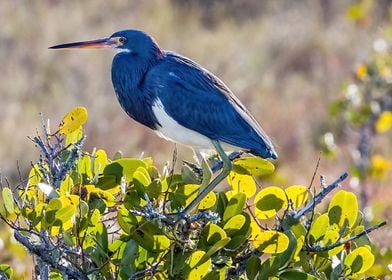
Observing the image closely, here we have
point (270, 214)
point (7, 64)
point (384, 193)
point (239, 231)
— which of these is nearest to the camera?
point (239, 231)

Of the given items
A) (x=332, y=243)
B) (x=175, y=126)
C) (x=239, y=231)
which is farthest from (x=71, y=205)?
(x=175, y=126)

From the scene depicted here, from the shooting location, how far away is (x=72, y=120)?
2426 mm

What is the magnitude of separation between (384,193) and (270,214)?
3.77 m

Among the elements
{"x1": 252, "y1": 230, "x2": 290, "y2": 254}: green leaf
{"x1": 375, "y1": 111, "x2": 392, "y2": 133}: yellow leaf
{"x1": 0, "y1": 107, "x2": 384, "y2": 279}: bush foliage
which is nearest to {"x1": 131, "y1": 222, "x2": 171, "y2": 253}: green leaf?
{"x1": 0, "y1": 107, "x2": 384, "y2": 279}: bush foliage

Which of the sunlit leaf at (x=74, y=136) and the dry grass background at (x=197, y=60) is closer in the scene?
the sunlit leaf at (x=74, y=136)

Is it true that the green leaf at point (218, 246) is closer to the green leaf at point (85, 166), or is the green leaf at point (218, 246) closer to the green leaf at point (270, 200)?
the green leaf at point (270, 200)

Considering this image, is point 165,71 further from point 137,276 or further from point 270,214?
point 137,276

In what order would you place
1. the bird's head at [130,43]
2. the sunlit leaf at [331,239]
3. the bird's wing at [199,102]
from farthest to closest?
the bird's head at [130,43], the bird's wing at [199,102], the sunlit leaf at [331,239]

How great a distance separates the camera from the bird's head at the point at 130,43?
3.49 m

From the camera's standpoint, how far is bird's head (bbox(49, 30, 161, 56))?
11.5 feet

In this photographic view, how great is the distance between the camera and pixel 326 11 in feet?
38.1

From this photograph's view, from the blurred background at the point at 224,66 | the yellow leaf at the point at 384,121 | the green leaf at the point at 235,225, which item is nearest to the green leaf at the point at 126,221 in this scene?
the green leaf at the point at 235,225

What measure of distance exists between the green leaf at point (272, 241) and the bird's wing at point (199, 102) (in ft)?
3.64

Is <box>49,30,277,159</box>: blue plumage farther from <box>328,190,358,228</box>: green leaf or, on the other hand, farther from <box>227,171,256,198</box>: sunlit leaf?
<box>328,190,358,228</box>: green leaf
